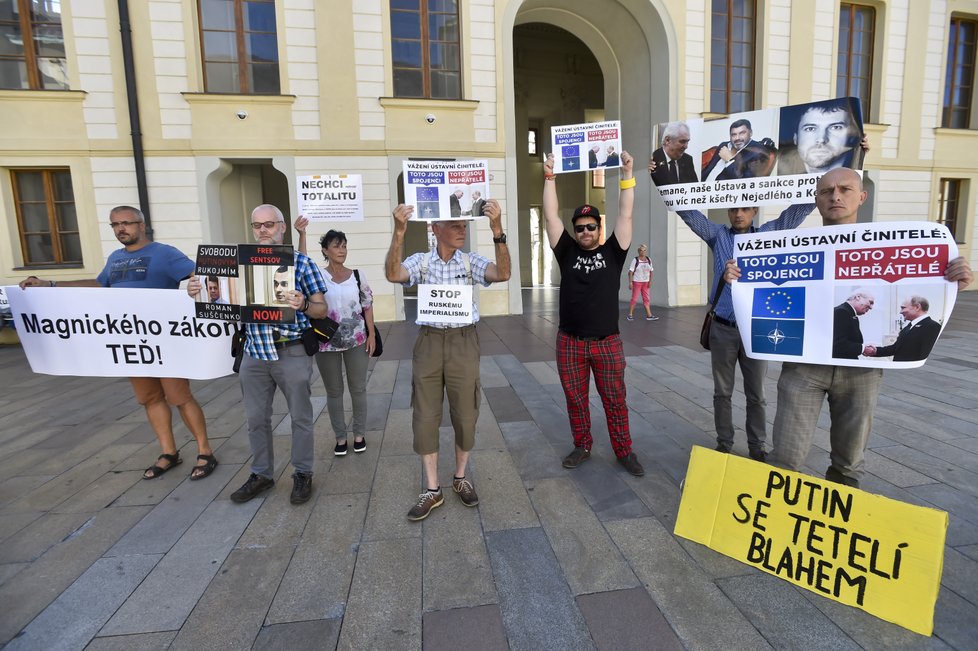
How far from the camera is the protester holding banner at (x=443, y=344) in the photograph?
3.07 metres

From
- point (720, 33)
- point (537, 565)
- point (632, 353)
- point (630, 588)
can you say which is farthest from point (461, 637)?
point (720, 33)

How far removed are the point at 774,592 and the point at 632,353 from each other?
5.45 m

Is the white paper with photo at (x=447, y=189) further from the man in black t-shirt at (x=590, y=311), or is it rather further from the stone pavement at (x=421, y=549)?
the stone pavement at (x=421, y=549)

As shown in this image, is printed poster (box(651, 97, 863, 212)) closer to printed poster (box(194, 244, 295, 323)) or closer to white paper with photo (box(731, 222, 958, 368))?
white paper with photo (box(731, 222, 958, 368))

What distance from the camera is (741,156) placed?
363cm

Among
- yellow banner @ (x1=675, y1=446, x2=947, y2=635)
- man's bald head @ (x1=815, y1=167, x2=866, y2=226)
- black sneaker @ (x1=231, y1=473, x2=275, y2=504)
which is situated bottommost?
black sneaker @ (x1=231, y1=473, x2=275, y2=504)

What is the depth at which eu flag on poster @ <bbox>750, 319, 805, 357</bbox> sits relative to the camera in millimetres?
2770

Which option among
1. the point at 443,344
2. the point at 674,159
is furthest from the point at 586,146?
the point at 443,344

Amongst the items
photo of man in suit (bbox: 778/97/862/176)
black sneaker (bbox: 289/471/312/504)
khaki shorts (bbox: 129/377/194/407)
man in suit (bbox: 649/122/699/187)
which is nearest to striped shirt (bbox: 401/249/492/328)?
black sneaker (bbox: 289/471/312/504)

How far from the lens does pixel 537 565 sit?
260 cm

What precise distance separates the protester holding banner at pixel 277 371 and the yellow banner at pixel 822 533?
8.34ft

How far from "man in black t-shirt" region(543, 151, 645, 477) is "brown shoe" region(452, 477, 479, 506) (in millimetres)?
844

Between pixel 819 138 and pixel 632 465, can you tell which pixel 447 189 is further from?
pixel 819 138

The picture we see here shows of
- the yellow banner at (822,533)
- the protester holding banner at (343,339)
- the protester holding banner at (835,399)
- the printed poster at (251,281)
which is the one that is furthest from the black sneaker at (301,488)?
the protester holding banner at (835,399)
